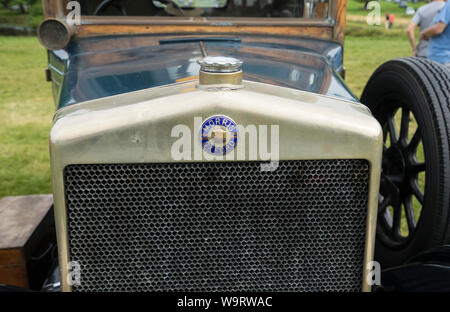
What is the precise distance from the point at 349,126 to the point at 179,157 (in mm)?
488

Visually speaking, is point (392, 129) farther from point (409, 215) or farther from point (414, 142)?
point (409, 215)

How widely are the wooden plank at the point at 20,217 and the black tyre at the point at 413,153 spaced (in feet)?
5.25

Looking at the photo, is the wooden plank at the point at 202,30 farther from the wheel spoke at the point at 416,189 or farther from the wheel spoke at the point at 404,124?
the wheel spoke at the point at 416,189

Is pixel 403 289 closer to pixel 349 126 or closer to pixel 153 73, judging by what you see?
pixel 349 126

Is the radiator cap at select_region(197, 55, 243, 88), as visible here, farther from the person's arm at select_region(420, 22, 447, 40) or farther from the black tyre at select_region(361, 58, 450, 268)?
the person's arm at select_region(420, 22, 447, 40)

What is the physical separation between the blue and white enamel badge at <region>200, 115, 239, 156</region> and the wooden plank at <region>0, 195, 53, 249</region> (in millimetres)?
1173

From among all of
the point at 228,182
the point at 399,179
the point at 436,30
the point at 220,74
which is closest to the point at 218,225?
the point at 228,182

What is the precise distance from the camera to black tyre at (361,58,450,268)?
1727 millimetres

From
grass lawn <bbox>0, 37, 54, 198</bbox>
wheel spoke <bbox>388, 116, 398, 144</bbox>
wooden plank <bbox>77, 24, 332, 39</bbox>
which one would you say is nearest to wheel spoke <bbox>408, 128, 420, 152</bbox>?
wheel spoke <bbox>388, 116, 398, 144</bbox>

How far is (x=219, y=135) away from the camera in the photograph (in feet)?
4.29

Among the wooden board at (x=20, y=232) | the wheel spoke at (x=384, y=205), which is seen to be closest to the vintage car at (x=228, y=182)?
the wheel spoke at (x=384, y=205)

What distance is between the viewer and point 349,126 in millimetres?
1373

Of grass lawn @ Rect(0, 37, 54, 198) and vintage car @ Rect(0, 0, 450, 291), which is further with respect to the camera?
grass lawn @ Rect(0, 37, 54, 198)
